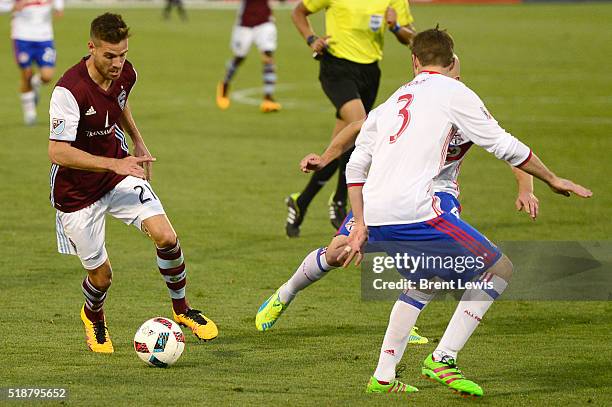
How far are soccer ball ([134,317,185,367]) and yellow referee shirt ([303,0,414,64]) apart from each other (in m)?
4.99

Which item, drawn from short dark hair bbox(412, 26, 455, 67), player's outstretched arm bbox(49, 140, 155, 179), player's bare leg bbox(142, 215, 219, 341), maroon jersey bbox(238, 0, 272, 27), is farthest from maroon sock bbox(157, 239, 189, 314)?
maroon jersey bbox(238, 0, 272, 27)

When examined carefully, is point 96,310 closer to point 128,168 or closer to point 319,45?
A: point 128,168

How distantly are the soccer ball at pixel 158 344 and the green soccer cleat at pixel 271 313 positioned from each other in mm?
730

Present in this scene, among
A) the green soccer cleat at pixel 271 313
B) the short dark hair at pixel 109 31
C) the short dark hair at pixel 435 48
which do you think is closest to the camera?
the short dark hair at pixel 435 48

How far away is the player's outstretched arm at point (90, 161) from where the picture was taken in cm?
698

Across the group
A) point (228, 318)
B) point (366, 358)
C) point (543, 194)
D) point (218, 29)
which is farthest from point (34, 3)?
point (218, 29)

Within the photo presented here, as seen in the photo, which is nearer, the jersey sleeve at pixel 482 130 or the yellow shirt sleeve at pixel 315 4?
the jersey sleeve at pixel 482 130

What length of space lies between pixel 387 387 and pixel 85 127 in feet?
8.16

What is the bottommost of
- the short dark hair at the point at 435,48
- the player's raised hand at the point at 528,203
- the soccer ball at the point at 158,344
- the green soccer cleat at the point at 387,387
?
the soccer ball at the point at 158,344

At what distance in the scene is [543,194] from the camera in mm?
13883

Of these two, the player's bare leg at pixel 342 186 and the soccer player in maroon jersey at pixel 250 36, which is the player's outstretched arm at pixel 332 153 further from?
the soccer player in maroon jersey at pixel 250 36

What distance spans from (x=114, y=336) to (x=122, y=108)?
60.8 inches

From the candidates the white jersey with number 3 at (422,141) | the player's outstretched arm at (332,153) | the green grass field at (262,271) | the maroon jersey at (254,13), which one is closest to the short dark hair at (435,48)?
the white jersey with number 3 at (422,141)

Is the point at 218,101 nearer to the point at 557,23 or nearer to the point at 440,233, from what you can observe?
the point at 440,233
